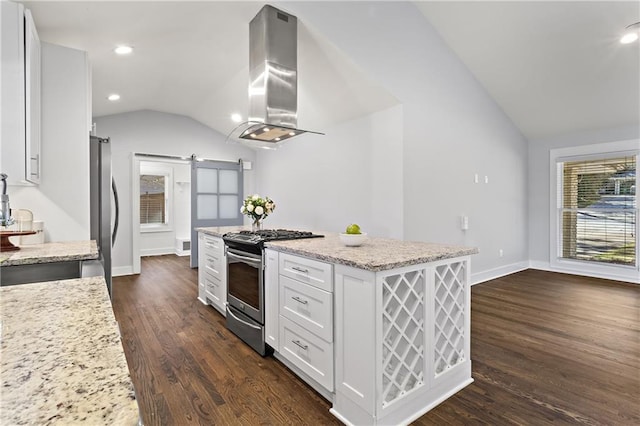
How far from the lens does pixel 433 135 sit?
3885mm

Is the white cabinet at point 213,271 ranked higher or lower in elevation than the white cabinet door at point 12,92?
lower

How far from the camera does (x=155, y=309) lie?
370cm

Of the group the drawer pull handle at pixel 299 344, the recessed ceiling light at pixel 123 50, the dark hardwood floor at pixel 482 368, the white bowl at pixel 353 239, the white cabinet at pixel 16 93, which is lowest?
the dark hardwood floor at pixel 482 368

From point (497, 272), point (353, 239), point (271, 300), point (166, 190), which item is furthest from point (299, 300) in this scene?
point (166, 190)

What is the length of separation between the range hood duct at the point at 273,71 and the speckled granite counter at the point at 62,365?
2184 mm

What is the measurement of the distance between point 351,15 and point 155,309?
146 inches

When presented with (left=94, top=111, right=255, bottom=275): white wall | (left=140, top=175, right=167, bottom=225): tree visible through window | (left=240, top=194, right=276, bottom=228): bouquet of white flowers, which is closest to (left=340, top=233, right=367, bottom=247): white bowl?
(left=240, top=194, right=276, bottom=228): bouquet of white flowers

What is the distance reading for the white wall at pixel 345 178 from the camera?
3686 millimetres

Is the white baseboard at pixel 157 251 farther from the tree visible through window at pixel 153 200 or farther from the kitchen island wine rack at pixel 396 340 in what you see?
the kitchen island wine rack at pixel 396 340

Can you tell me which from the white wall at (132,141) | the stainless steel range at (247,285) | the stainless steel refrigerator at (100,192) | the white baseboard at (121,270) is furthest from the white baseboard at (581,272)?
the white baseboard at (121,270)

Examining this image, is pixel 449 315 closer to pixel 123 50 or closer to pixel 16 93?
pixel 16 93

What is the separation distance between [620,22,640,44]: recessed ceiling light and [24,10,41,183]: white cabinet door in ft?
16.7

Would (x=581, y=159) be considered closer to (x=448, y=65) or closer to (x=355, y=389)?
(x=448, y=65)

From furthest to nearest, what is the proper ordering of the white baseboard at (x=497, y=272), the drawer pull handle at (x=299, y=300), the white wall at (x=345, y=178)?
1. the white baseboard at (x=497, y=272)
2. the white wall at (x=345, y=178)
3. the drawer pull handle at (x=299, y=300)
